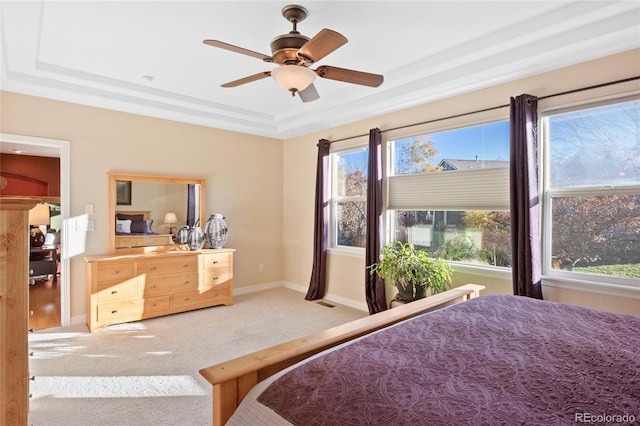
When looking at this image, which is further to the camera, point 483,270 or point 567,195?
point 483,270

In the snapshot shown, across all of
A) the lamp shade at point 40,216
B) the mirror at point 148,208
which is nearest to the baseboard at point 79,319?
the mirror at point 148,208

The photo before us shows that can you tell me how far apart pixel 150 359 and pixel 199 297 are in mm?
1420

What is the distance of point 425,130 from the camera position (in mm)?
3857

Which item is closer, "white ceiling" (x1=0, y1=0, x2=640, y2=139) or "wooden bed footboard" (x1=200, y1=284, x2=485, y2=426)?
"wooden bed footboard" (x1=200, y1=284, x2=485, y2=426)

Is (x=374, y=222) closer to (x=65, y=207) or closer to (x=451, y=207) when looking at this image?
(x=451, y=207)

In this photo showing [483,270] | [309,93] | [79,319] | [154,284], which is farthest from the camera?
[154,284]

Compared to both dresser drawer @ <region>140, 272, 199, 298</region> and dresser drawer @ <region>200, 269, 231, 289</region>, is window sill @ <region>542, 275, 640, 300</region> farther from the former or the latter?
dresser drawer @ <region>140, 272, 199, 298</region>

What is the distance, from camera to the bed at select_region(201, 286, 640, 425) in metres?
0.97

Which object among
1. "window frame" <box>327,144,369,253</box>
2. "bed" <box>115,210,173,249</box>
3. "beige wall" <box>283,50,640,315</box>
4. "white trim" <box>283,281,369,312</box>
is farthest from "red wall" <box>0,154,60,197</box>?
"window frame" <box>327,144,369,253</box>

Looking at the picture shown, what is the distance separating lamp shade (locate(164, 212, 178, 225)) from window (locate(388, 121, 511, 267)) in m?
2.80

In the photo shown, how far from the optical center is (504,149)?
130 inches

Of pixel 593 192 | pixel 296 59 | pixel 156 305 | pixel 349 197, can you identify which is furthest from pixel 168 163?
pixel 593 192

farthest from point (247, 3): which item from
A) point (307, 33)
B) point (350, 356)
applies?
point (350, 356)

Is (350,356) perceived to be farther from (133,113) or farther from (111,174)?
(133,113)
